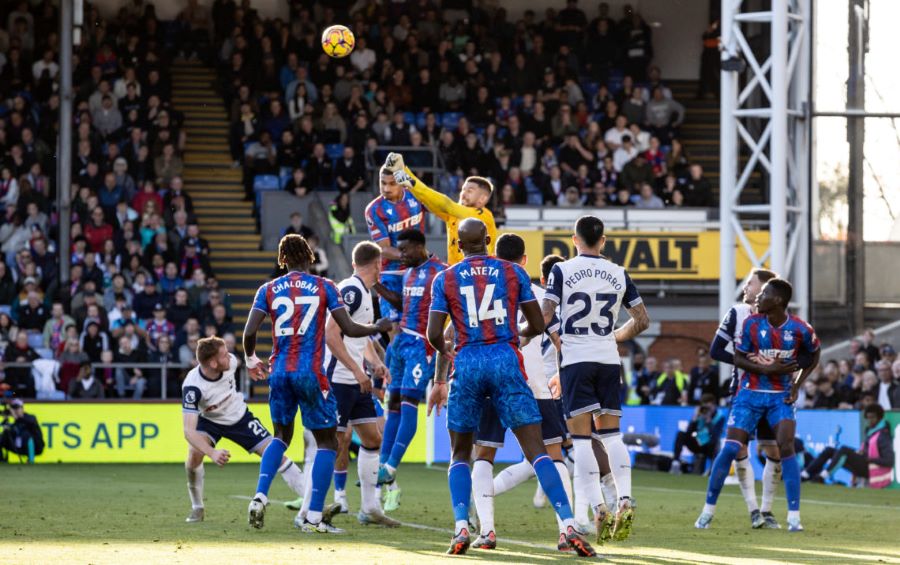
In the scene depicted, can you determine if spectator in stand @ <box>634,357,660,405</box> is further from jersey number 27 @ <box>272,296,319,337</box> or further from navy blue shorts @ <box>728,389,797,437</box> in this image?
jersey number 27 @ <box>272,296,319,337</box>

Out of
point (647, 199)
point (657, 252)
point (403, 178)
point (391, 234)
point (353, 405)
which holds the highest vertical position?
point (647, 199)

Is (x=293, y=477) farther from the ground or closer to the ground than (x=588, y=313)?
closer to the ground

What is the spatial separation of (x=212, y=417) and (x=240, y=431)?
252 mm

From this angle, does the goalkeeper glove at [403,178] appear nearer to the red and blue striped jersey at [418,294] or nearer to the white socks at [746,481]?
the red and blue striped jersey at [418,294]

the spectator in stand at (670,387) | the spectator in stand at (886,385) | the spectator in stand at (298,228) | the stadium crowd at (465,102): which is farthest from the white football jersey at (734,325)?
the spectator in stand at (298,228)

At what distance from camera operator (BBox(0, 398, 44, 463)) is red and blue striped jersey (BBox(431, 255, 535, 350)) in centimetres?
1395

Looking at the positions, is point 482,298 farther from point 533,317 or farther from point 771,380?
point 771,380

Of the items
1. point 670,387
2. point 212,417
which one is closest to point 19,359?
Answer: point 670,387

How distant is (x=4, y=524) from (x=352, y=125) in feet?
61.4

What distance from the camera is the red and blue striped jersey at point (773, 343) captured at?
12.2m

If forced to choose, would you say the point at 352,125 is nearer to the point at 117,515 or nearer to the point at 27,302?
the point at 27,302

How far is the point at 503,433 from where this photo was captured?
1060cm

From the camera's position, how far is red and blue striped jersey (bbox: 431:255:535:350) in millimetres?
9445

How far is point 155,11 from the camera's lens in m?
33.9
